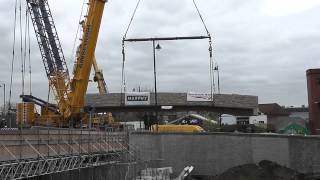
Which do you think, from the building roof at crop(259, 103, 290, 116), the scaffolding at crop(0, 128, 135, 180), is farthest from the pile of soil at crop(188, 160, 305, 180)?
the building roof at crop(259, 103, 290, 116)

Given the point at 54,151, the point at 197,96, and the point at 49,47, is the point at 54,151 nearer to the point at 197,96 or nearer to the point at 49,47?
the point at 49,47

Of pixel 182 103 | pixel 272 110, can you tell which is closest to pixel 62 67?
pixel 182 103

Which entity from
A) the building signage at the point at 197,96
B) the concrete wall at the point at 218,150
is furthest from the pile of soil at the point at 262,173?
the building signage at the point at 197,96

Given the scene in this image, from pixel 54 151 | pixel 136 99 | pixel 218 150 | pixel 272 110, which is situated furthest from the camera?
pixel 272 110

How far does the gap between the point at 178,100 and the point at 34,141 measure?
171 ft

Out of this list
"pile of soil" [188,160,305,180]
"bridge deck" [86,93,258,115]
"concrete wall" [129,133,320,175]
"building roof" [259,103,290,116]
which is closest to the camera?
"pile of soil" [188,160,305,180]

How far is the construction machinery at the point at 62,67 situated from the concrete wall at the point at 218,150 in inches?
211

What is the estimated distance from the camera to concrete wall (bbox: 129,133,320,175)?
39156 mm

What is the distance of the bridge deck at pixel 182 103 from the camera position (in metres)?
76.4

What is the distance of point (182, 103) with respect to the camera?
79.3m

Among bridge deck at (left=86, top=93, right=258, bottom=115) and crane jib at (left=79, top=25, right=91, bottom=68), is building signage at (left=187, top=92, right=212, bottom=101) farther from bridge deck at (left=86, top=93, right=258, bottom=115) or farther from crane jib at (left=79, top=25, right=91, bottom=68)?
crane jib at (left=79, top=25, right=91, bottom=68)

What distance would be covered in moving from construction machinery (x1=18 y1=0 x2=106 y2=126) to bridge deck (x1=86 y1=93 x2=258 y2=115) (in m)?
19.8

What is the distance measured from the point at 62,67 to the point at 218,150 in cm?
1820

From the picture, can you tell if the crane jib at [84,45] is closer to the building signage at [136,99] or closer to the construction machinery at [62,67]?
the construction machinery at [62,67]
